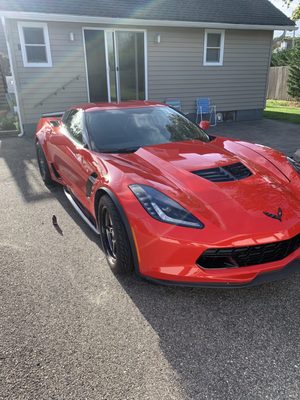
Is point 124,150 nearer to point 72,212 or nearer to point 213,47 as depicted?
point 72,212

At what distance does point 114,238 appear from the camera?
2520mm

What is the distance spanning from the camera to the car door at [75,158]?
126 inches

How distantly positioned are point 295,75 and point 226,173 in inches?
638

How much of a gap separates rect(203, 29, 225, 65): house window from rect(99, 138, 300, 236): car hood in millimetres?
8911

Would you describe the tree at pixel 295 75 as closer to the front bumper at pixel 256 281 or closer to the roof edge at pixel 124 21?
the roof edge at pixel 124 21

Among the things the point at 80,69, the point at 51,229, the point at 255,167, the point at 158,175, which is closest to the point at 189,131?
the point at 255,167

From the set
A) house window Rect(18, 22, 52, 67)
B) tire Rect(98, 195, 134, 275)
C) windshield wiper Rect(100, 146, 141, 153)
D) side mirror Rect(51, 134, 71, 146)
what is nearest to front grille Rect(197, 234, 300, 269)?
tire Rect(98, 195, 134, 275)

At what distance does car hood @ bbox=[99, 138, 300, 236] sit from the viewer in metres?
2.25

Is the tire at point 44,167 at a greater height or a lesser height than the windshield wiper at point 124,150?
lesser

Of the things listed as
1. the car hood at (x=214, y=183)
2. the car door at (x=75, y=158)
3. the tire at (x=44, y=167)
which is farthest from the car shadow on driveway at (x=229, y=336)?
the tire at (x=44, y=167)

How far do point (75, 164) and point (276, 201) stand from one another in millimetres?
2067

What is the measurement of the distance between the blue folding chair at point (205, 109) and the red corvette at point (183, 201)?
800 cm

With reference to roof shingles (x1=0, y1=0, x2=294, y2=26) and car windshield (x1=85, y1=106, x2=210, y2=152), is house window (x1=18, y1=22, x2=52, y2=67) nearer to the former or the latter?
roof shingles (x1=0, y1=0, x2=294, y2=26)

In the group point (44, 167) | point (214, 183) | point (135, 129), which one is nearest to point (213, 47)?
point (44, 167)
